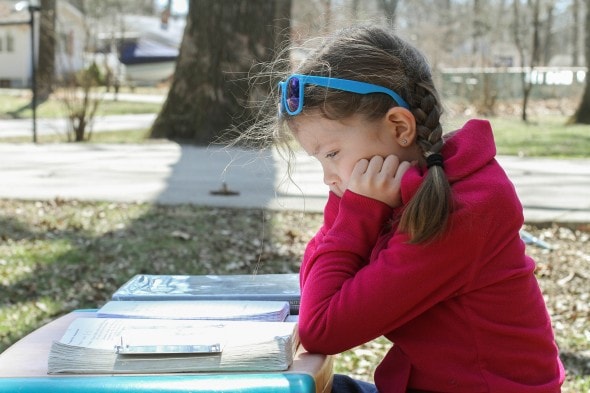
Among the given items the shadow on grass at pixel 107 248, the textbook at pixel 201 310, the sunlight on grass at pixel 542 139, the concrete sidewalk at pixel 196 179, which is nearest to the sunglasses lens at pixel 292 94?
the textbook at pixel 201 310

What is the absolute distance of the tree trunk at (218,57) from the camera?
1098cm

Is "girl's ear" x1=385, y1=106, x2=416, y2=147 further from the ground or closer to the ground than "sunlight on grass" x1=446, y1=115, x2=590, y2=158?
further from the ground

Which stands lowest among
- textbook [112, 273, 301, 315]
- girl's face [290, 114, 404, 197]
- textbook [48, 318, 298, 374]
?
textbook [112, 273, 301, 315]

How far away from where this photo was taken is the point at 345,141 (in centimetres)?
221

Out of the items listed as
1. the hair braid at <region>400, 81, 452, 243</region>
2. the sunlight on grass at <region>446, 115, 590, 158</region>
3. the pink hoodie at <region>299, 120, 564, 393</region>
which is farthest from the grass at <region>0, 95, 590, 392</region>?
the sunlight on grass at <region>446, 115, 590, 158</region>

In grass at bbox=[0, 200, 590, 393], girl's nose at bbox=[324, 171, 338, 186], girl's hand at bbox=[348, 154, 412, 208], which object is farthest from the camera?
grass at bbox=[0, 200, 590, 393]

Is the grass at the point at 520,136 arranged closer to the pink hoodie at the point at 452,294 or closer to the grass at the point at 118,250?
the grass at the point at 118,250

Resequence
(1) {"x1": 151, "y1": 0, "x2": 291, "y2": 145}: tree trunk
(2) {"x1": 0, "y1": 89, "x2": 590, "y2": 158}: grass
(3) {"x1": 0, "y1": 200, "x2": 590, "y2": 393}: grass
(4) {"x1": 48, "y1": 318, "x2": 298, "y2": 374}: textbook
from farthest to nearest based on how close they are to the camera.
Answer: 1. (2) {"x1": 0, "y1": 89, "x2": 590, "y2": 158}: grass
2. (1) {"x1": 151, "y1": 0, "x2": 291, "y2": 145}: tree trunk
3. (3) {"x1": 0, "y1": 200, "x2": 590, "y2": 393}: grass
4. (4) {"x1": 48, "y1": 318, "x2": 298, "y2": 374}: textbook

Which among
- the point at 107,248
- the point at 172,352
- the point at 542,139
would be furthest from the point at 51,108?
the point at 172,352

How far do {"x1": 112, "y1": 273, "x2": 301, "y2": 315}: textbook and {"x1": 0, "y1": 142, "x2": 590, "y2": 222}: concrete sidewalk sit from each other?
119 inches

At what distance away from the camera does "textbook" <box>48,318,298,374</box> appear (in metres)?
1.93

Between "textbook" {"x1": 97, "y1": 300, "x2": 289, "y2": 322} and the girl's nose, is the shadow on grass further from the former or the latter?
the girl's nose

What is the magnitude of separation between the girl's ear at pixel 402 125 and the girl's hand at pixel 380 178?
45 mm

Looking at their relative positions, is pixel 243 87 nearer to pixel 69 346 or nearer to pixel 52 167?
pixel 52 167
